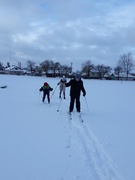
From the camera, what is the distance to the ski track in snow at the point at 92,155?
13.1 feet

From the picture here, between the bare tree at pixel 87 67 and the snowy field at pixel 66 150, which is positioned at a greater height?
the bare tree at pixel 87 67

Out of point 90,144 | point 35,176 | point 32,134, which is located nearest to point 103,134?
point 90,144

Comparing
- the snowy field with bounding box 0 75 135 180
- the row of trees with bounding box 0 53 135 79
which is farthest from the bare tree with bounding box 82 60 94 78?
the snowy field with bounding box 0 75 135 180

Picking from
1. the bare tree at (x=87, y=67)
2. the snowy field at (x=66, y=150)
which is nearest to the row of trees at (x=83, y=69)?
the bare tree at (x=87, y=67)

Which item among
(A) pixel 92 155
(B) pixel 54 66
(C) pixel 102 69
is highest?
(B) pixel 54 66

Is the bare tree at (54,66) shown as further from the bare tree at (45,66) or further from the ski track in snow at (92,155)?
the ski track in snow at (92,155)

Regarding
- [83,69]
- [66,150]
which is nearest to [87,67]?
[83,69]

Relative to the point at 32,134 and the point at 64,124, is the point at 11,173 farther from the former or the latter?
the point at 64,124

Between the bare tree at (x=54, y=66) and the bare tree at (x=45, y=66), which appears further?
the bare tree at (x=45, y=66)

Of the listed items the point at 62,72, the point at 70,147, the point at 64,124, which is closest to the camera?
the point at 70,147

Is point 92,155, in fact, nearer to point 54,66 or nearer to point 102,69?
point 54,66

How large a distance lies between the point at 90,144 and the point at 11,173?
7.47 ft

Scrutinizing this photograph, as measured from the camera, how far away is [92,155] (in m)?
4.81

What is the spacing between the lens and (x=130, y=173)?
13.5 ft
